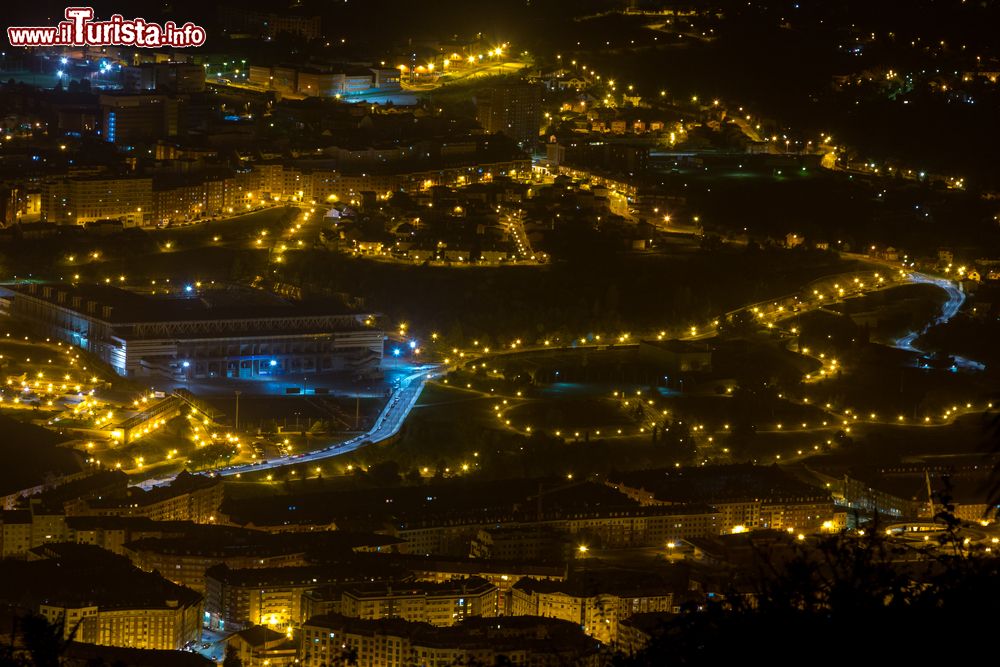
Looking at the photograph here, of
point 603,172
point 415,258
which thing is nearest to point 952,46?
point 603,172

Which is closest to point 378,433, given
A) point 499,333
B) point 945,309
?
point 499,333

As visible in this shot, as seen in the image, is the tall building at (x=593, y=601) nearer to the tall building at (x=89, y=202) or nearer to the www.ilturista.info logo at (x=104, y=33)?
the tall building at (x=89, y=202)

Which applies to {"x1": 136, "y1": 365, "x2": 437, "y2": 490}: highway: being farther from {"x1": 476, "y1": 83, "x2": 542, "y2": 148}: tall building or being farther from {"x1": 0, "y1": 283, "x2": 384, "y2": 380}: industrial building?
{"x1": 476, "y1": 83, "x2": 542, "y2": 148}: tall building

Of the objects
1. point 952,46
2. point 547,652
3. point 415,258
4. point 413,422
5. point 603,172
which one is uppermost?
point 952,46

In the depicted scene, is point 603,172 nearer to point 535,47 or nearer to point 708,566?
point 535,47

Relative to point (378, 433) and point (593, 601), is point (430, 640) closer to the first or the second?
point (593, 601)

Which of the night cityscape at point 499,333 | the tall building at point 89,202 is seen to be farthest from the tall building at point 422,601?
the tall building at point 89,202
